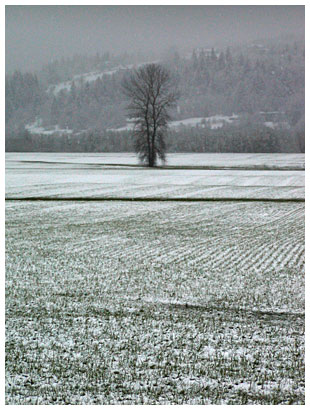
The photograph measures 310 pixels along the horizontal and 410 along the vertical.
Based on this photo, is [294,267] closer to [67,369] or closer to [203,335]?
[203,335]

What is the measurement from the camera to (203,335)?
9578 mm

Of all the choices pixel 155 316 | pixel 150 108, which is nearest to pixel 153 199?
pixel 155 316

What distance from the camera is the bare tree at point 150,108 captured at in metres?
88.2

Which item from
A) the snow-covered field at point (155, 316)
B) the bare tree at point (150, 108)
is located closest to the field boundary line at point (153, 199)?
the snow-covered field at point (155, 316)

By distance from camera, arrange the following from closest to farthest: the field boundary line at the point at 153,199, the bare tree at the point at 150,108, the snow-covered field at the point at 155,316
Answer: the snow-covered field at the point at 155,316 < the field boundary line at the point at 153,199 < the bare tree at the point at 150,108

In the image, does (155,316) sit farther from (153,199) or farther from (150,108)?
(150,108)

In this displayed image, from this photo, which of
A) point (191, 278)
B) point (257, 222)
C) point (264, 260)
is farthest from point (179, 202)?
point (191, 278)

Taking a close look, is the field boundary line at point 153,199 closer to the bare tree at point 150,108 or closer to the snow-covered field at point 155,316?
the snow-covered field at point 155,316

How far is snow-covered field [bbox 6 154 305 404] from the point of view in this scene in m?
7.52

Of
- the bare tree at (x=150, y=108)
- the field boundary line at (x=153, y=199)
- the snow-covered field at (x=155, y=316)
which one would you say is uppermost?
the bare tree at (x=150, y=108)

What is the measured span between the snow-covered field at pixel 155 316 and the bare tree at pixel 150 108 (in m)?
66.0

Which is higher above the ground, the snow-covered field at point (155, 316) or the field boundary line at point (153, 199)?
the field boundary line at point (153, 199)

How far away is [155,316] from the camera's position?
10695 mm

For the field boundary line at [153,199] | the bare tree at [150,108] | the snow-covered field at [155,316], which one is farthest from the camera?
the bare tree at [150,108]
